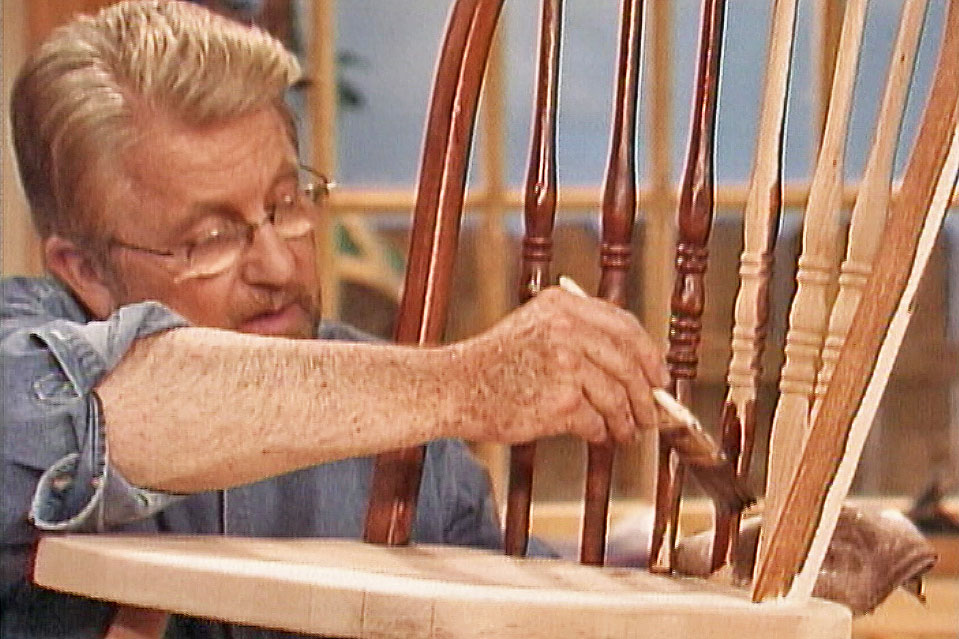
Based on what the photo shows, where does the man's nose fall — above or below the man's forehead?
Answer: below

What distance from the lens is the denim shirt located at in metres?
0.78

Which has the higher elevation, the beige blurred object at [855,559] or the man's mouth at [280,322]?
the man's mouth at [280,322]

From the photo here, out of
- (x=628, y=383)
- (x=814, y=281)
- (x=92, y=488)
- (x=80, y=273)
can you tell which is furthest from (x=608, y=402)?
(x=80, y=273)

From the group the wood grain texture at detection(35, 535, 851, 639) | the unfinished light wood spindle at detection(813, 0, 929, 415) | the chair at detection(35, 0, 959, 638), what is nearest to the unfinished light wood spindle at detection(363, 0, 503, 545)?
the chair at detection(35, 0, 959, 638)

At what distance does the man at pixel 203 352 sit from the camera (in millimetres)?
784

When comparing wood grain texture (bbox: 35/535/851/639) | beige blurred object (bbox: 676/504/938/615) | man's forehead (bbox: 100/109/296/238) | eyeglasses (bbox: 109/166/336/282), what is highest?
man's forehead (bbox: 100/109/296/238)

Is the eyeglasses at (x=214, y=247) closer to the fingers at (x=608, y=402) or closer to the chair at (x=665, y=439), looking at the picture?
the chair at (x=665, y=439)

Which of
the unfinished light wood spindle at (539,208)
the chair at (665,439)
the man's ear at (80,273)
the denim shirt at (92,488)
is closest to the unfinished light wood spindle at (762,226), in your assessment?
the chair at (665,439)

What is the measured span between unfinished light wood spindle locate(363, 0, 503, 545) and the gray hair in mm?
154

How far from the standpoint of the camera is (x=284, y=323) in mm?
1010

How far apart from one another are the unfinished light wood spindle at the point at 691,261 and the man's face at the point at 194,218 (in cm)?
28

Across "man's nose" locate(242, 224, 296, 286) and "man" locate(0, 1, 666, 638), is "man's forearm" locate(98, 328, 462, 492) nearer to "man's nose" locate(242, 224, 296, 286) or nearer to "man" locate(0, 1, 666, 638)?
"man" locate(0, 1, 666, 638)

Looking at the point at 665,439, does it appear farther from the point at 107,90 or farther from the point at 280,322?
the point at 107,90

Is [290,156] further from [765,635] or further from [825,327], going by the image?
[765,635]
